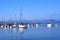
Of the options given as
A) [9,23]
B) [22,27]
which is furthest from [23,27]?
[9,23]

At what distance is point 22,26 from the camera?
3972 centimetres

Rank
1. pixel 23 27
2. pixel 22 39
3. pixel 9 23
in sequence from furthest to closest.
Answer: pixel 9 23 → pixel 23 27 → pixel 22 39

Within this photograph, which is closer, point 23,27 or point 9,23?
point 23,27

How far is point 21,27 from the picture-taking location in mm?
39469

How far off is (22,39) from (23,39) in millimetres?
113

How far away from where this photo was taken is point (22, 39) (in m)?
20.3

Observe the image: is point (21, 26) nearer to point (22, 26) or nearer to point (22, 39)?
point (22, 26)

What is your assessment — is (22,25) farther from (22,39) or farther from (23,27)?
(22,39)

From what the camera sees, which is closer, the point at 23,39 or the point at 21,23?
the point at 23,39

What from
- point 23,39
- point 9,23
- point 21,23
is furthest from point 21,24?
point 23,39

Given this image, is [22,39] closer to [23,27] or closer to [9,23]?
[23,27]

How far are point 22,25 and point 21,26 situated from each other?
356 millimetres

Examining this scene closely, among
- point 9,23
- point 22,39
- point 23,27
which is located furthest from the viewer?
point 9,23

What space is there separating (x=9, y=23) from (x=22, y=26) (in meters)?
9.88
